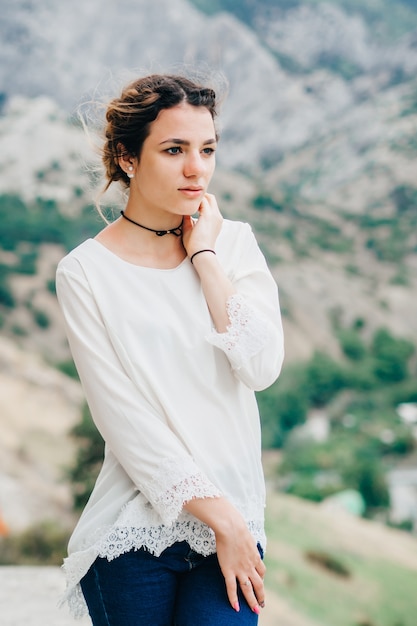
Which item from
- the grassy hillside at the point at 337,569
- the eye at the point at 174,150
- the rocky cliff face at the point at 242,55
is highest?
the rocky cliff face at the point at 242,55

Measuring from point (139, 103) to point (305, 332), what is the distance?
36806 millimetres

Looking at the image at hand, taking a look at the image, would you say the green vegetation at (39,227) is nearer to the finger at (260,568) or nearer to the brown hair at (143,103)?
the brown hair at (143,103)

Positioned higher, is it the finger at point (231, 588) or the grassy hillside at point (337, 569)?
the finger at point (231, 588)

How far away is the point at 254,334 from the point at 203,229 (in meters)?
0.22

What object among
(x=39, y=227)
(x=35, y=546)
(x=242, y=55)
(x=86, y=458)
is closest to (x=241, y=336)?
(x=35, y=546)

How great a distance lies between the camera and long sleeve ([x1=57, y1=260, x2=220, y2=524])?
49.0 inches

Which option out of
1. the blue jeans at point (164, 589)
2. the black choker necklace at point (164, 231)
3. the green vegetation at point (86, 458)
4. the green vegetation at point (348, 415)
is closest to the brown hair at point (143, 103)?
the black choker necklace at point (164, 231)

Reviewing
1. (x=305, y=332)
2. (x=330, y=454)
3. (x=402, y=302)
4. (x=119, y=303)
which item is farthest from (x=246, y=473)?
(x=402, y=302)

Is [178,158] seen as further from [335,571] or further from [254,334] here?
[335,571]

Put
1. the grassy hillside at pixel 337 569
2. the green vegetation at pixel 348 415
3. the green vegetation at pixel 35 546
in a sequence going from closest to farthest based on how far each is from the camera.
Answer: the green vegetation at pixel 35 546, the grassy hillside at pixel 337 569, the green vegetation at pixel 348 415

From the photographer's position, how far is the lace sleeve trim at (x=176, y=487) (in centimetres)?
123

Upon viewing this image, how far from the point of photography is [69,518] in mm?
15492

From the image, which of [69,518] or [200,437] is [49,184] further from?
[200,437]

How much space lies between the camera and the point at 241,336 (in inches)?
51.1
